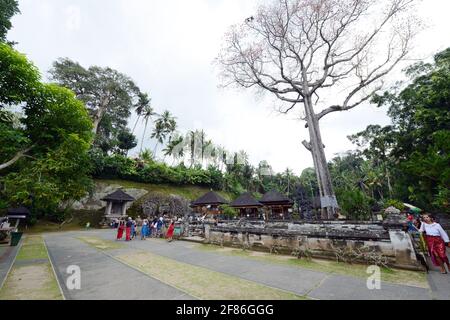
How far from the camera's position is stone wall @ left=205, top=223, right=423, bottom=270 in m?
5.35

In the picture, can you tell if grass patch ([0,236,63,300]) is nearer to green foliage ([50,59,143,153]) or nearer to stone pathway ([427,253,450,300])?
stone pathway ([427,253,450,300])

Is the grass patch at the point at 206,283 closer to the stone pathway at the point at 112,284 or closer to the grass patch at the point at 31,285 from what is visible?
the stone pathway at the point at 112,284

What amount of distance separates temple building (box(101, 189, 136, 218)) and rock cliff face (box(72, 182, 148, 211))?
168 centimetres

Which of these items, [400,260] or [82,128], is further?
[82,128]

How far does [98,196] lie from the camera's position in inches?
995

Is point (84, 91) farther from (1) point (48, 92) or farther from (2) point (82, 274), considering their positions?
(2) point (82, 274)

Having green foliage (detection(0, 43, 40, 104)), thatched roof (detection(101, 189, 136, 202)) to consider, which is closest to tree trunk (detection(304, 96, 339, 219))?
green foliage (detection(0, 43, 40, 104))

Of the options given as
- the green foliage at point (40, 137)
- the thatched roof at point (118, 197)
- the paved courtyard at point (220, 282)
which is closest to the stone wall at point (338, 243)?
the paved courtyard at point (220, 282)

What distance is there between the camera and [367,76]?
13742 millimetres

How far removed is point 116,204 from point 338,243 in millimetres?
24234

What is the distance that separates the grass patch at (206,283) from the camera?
149 inches
